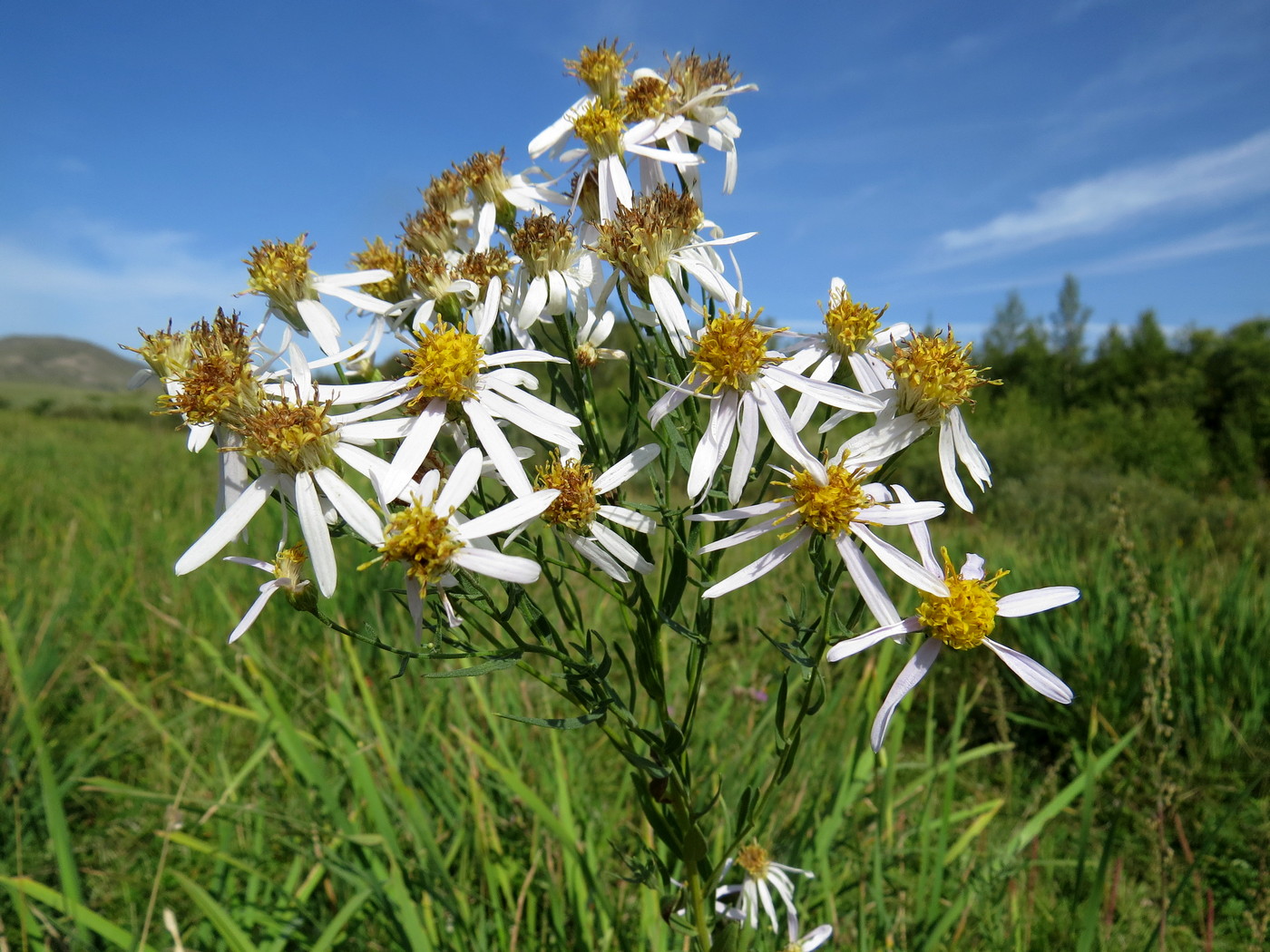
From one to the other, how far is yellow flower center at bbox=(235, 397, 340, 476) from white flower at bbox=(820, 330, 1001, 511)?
68cm

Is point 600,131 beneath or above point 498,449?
above

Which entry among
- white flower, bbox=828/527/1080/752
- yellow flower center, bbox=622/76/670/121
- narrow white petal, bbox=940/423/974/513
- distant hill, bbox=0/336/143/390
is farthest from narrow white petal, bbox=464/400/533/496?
distant hill, bbox=0/336/143/390

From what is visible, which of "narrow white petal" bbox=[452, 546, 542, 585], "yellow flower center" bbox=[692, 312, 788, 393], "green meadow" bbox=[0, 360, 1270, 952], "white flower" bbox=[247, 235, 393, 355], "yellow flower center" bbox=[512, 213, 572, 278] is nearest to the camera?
"narrow white petal" bbox=[452, 546, 542, 585]

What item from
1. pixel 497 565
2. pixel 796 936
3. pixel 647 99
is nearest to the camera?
pixel 497 565

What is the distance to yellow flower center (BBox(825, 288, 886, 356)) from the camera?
102cm

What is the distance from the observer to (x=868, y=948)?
5.44 feet

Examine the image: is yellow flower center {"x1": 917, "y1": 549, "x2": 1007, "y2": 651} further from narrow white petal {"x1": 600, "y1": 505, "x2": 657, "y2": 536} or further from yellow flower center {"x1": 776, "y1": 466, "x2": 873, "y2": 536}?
narrow white petal {"x1": 600, "y1": 505, "x2": 657, "y2": 536}

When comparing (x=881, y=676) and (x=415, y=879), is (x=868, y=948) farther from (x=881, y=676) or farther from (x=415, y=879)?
(x=415, y=879)

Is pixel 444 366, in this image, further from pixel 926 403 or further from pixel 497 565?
pixel 926 403

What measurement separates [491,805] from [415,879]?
33 centimetres

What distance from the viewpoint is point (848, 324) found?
1025 mm

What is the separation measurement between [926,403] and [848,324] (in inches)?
6.8

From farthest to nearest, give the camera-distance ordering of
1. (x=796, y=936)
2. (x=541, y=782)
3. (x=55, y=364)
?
(x=55, y=364), (x=541, y=782), (x=796, y=936)

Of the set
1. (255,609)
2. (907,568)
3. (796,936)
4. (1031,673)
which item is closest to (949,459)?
(907,568)
